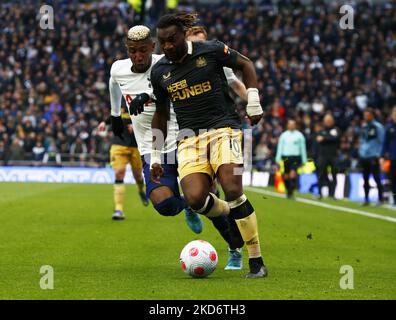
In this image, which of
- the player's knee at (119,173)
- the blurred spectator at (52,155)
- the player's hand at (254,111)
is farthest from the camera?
the blurred spectator at (52,155)

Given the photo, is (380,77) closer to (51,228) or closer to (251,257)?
(51,228)

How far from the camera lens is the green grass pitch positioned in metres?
7.48

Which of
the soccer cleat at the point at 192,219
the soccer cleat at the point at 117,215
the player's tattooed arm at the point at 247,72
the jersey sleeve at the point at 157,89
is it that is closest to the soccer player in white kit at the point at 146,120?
the soccer cleat at the point at 192,219

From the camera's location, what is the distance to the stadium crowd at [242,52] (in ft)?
108

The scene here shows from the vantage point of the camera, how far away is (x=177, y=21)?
848 centimetres

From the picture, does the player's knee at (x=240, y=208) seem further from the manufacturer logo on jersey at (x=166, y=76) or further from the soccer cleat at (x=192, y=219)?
the soccer cleat at (x=192, y=219)

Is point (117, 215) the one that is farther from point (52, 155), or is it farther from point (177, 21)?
point (52, 155)

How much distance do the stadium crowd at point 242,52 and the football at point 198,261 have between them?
71.2 feet

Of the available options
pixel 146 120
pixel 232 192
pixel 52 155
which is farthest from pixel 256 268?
pixel 52 155

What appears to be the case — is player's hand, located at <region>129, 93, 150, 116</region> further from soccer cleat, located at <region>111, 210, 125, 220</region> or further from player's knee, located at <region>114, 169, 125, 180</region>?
player's knee, located at <region>114, 169, 125, 180</region>

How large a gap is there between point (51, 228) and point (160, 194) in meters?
4.71

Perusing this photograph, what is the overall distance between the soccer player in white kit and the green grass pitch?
562 millimetres

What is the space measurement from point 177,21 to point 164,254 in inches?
125

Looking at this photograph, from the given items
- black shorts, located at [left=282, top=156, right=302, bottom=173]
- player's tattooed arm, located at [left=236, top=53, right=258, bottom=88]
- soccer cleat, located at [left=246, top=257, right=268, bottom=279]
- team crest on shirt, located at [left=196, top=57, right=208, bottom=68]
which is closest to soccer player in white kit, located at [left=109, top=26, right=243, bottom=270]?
soccer cleat, located at [left=246, top=257, right=268, bottom=279]
